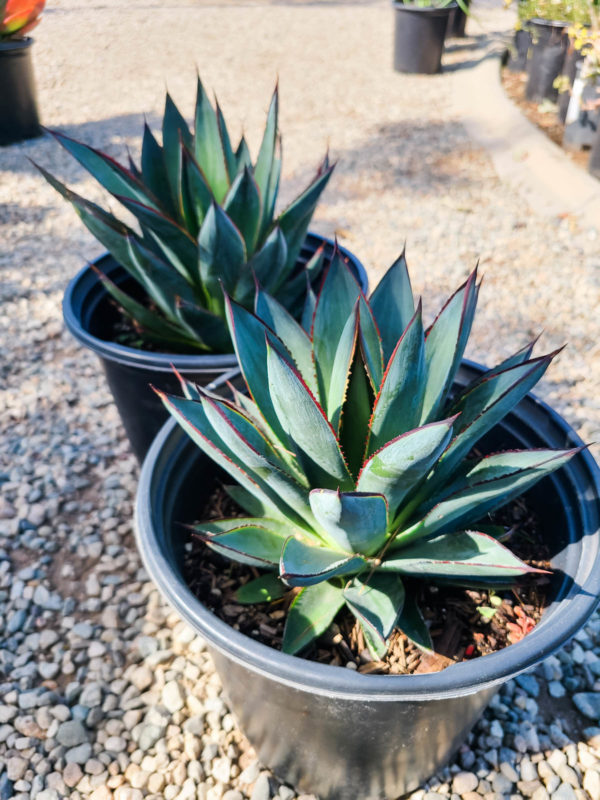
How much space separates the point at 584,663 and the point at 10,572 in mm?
1544

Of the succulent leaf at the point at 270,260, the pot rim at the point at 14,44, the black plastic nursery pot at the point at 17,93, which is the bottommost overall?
the black plastic nursery pot at the point at 17,93

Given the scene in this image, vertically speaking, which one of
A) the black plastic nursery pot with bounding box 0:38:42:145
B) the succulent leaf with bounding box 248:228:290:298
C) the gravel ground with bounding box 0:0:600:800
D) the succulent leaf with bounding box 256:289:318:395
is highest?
the succulent leaf with bounding box 256:289:318:395

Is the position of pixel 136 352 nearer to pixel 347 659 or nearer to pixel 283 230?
pixel 283 230

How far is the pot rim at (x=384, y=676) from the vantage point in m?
0.94

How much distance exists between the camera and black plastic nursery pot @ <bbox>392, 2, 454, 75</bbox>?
18.5 feet

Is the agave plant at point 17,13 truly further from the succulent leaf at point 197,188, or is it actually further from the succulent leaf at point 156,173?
the succulent leaf at point 197,188

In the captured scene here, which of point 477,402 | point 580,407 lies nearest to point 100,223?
point 477,402

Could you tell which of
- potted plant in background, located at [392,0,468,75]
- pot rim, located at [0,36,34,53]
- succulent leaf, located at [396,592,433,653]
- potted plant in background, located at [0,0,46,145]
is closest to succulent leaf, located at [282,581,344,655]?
succulent leaf, located at [396,592,433,653]

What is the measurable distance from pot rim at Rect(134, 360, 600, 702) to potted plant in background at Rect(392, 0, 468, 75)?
5.75 metres

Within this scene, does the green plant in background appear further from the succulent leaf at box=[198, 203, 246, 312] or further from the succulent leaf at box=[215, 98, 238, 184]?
the succulent leaf at box=[198, 203, 246, 312]

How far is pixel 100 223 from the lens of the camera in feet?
5.54

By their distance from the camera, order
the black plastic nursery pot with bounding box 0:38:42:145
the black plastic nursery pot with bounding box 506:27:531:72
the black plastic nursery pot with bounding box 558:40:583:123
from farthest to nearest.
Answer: the black plastic nursery pot with bounding box 506:27:531:72, the black plastic nursery pot with bounding box 558:40:583:123, the black plastic nursery pot with bounding box 0:38:42:145

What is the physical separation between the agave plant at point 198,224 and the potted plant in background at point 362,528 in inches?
15.3

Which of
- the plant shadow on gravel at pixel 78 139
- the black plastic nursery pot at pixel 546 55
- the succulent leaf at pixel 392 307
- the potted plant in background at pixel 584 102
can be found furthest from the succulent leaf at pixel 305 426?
the black plastic nursery pot at pixel 546 55
